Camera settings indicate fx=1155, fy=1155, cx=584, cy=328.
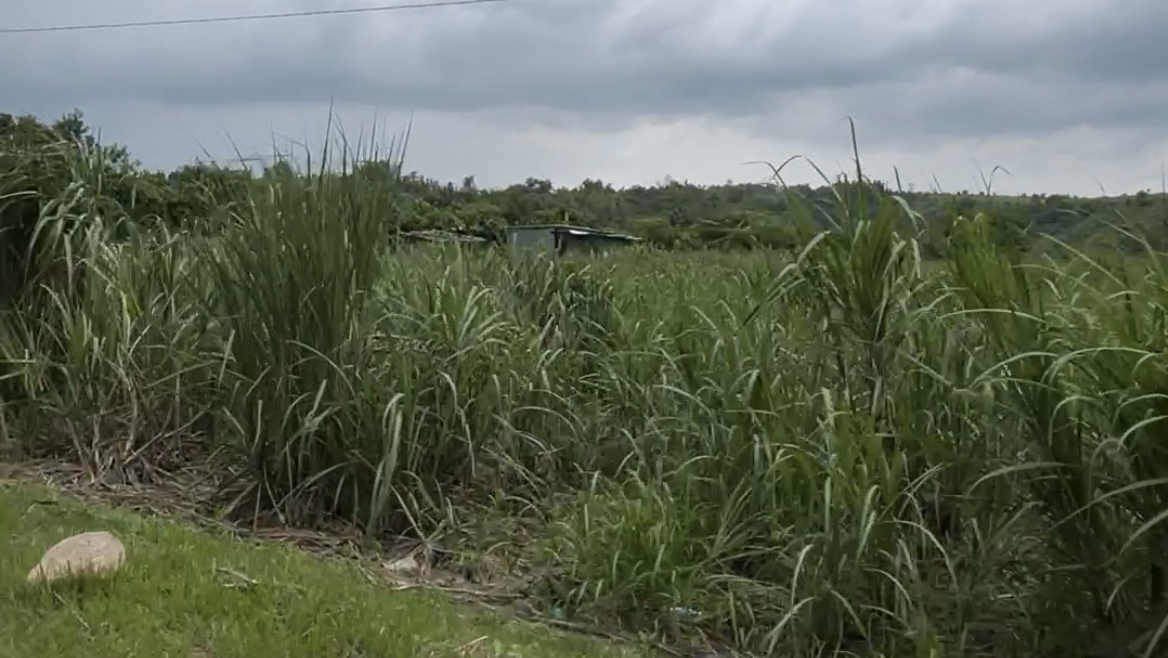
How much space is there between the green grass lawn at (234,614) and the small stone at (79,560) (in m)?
0.04

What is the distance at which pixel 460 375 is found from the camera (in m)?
5.38

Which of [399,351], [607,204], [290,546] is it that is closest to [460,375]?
[399,351]

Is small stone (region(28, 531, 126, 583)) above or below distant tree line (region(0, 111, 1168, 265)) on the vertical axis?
below

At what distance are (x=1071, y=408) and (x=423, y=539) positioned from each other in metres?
2.58

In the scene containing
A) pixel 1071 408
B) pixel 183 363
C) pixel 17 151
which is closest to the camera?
pixel 1071 408

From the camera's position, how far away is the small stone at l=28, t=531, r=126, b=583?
362 centimetres

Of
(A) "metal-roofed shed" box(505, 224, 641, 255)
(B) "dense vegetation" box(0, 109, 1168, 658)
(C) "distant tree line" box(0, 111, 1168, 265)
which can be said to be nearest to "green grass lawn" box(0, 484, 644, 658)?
(B) "dense vegetation" box(0, 109, 1168, 658)

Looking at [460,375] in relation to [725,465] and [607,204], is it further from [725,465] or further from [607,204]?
[607,204]

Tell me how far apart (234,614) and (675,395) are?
2449 mm

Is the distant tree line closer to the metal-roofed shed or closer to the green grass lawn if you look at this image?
the metal-roofed shed

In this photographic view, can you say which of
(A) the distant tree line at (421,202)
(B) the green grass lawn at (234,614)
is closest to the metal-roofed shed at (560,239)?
(A) the distant tree line at (421,202)

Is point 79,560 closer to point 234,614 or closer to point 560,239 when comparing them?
point 234,614

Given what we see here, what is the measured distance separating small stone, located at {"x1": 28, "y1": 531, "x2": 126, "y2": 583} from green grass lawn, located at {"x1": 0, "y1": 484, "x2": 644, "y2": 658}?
42mm

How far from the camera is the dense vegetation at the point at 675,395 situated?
12.1ft
